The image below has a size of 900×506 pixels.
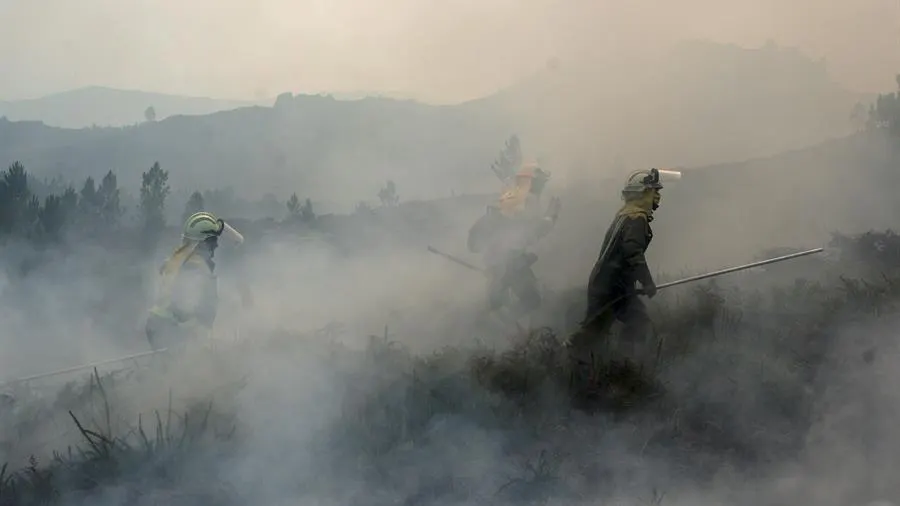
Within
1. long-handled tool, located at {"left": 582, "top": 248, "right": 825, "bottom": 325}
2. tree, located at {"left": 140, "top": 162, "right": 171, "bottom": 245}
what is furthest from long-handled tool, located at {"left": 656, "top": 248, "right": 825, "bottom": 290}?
tree, located at {"left": 140, "top": 162, "right": 171, "bottom": 245}

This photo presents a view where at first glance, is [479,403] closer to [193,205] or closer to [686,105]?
[193,205]

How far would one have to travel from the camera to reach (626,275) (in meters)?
2.99

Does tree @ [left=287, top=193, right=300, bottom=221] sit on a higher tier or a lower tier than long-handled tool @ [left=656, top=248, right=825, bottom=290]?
higher

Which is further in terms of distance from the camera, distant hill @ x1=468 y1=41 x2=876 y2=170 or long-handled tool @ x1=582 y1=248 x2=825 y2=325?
distant hill @ x1=468 y1=41 x2=876 y2=170

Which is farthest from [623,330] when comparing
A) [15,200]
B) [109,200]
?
[15,200]

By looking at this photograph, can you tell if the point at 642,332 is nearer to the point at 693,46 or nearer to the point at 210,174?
the point at 693,46

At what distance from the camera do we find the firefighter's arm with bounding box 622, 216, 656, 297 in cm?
297

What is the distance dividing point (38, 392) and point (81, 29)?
1280mm

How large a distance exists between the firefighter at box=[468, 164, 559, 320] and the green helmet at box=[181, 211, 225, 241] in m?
0.87

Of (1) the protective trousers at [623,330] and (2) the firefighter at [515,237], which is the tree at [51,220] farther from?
(1) the protective trousers at [623,330]

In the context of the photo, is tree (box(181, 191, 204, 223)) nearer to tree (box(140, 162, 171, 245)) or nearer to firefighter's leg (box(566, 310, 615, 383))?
tree (box(140, 162, 171, 245))

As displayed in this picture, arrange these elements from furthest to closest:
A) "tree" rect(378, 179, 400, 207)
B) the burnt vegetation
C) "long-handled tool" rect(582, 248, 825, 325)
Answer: "tree" rect(378, 179, 400, 207)
"long-handled tool" rect(582, 248, 825, 325)
the burnt vegetation

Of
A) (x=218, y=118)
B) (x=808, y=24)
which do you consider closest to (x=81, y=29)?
(x=218, y=118)

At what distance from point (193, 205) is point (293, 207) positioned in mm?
343
